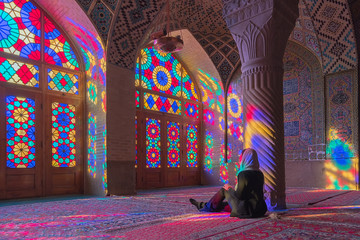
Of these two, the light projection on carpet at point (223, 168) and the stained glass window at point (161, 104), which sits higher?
the stained glass window at point (161, 104)

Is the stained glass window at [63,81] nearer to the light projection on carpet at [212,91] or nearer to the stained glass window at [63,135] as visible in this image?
the stained glass window at [63,135]

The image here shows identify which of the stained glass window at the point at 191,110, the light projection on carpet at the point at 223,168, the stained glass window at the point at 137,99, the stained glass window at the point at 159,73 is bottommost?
the light projection on carpet at the point at 223,168

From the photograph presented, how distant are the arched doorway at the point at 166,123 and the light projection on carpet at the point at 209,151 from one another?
0.27m

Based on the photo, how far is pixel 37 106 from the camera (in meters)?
8.03

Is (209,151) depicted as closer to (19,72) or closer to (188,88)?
(188,88)

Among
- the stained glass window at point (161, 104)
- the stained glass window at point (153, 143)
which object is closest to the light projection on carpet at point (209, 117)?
the stained glass window at point (161, 104)

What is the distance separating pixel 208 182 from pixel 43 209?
285 inches

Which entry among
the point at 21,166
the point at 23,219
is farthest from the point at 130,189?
the point at 23,219

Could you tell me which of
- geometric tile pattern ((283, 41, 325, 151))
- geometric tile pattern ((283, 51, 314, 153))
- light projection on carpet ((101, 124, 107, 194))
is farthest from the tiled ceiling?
light projection on carpet ((101, 124, 107, 194))

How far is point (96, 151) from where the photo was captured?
8.37 metres

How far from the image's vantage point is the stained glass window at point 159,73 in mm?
10750

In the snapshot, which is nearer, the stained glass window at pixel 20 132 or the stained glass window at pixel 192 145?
the stained glass window at pixel 20 132

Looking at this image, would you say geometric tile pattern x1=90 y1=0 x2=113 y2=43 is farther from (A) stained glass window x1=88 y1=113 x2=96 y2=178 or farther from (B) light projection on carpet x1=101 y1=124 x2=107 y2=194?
(B) light projection on carpet x1=101 y1=124 x2=107 y2=194

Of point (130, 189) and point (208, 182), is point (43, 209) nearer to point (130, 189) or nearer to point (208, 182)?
point (130, 189)
